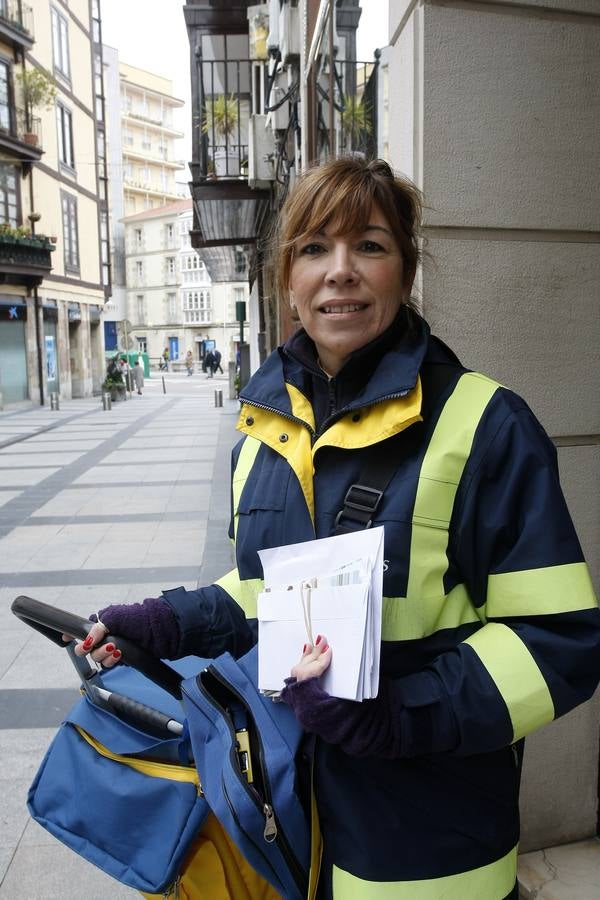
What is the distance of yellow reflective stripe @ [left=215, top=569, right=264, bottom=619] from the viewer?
5.14 ft

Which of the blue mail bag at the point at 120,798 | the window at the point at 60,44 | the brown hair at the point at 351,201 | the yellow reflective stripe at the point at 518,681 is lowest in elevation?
the blue mail bag at the point at 120,798

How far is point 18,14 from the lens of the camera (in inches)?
972

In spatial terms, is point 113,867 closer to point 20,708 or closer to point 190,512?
point 20,708

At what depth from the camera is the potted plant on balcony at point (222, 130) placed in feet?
42.2

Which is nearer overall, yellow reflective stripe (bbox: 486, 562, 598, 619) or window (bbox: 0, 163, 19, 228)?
yellow reflective stripe (bbox: 486, 562, 598, 619)

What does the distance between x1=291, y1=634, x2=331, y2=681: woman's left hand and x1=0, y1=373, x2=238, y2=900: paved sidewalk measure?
61cm

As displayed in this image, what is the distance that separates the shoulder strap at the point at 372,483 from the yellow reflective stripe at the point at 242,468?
0.28 meters

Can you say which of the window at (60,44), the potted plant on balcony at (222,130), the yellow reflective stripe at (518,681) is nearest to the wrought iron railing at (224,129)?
the potted plant on balcony at (222,130)

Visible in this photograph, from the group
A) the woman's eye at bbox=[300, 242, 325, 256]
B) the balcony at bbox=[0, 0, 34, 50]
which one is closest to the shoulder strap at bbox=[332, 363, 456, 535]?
the woman's eye at bbox=[300, 242, 325, 256]

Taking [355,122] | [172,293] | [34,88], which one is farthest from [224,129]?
[172,293]

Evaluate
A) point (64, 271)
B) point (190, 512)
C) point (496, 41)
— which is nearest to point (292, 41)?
point (190, 512)

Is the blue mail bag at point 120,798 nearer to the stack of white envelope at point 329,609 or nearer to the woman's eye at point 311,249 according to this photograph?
the stack of white envelope at point 329,609

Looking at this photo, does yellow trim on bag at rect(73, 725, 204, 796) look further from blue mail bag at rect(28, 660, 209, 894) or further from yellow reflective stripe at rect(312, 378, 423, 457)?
yellow reflective stripe at rect(312, 378, 423, 457)

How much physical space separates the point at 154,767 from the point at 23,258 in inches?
977
